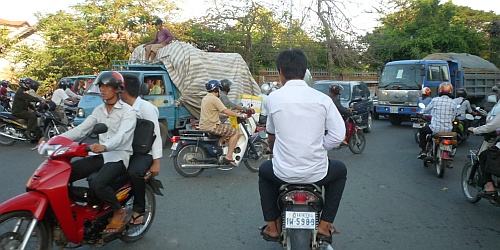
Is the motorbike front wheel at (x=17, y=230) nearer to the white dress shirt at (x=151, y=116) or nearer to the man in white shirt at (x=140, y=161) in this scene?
the man in white shirt at (x=140, y=161)

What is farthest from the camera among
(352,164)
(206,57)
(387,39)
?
(387,39)

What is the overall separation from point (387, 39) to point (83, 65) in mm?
18340

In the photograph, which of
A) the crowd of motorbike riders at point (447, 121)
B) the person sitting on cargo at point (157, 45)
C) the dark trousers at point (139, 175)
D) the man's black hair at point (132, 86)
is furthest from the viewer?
the person sitting on cargo at point (157, 45)

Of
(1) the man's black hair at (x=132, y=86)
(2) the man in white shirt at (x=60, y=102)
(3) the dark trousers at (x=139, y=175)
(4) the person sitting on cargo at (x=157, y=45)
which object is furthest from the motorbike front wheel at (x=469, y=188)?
(2) the man in white shirt at (x=60, y=102)

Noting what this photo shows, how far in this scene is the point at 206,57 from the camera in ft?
41.8

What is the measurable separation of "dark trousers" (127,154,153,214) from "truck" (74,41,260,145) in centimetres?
684

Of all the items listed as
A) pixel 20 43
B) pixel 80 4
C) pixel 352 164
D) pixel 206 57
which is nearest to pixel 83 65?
pixel 80 4

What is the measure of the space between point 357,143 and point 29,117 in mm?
7865

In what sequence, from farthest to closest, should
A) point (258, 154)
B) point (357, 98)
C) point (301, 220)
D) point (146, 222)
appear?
point (357, 98) → point (258, 154) → point (146, 222) → point (301, 220)

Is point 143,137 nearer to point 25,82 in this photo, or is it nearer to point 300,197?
point 300,197

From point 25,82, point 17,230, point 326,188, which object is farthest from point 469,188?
point 25,82

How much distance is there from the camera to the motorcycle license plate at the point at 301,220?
3314mm

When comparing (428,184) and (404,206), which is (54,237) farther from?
(428,184)

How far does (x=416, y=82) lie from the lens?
51.2 feet
